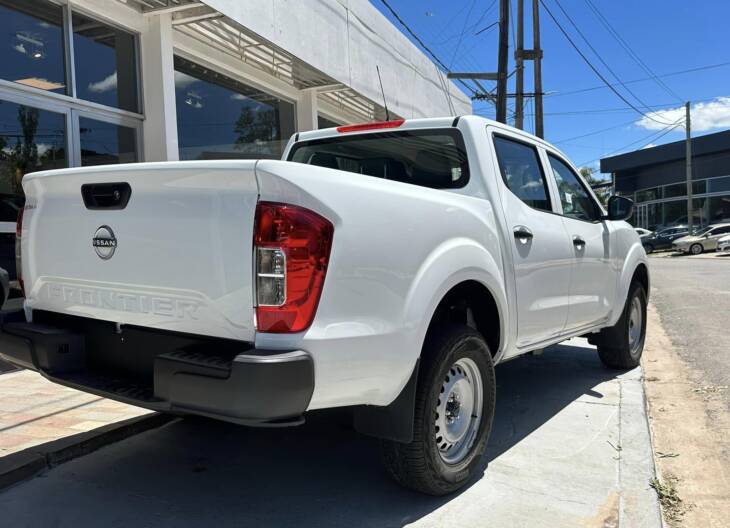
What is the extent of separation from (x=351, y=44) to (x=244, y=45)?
10.1ft

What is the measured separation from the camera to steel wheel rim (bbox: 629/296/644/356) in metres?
6.02

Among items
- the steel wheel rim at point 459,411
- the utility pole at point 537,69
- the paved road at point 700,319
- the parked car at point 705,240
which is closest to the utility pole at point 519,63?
the utility pole at point 537,69

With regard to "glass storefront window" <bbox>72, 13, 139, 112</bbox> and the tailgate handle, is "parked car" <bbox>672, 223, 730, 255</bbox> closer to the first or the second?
"glass storefront window" <bbox>72, 13, 139, 112</bbox>

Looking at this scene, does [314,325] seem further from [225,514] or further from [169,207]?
[225,514]

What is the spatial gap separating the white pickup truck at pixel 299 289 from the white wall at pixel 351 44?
521cm

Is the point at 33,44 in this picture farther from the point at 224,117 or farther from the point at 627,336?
the point at 627,336

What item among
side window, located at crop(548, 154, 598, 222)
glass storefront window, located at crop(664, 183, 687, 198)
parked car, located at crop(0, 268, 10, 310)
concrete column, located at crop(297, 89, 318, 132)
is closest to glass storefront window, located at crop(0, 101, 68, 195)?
parked car, located at crop(0, 268, 10, 310)

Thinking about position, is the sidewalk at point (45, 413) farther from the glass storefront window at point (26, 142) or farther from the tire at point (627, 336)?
the tire at point (627, 336)

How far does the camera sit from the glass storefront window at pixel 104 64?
7234 millimetres

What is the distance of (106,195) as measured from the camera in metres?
2.79

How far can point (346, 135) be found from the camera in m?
4.35

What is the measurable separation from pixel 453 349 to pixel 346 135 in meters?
1.94

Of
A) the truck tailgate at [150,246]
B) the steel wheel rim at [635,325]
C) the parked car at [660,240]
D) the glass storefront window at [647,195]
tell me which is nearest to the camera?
the truck tailgate at [150,246]

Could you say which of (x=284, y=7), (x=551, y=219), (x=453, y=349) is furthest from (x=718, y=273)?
(x=453, y=349)
